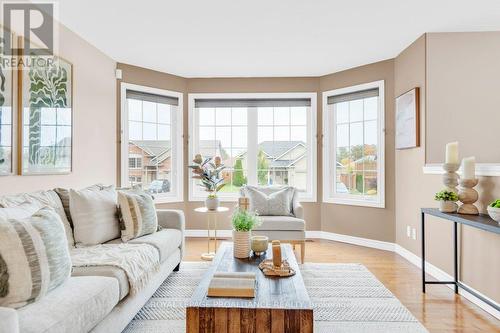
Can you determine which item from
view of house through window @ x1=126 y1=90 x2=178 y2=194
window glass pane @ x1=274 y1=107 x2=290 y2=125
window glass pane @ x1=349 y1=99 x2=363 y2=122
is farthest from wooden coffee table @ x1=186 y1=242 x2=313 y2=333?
window glass pane @ x1=274 y1=107 x2=290 y2=125

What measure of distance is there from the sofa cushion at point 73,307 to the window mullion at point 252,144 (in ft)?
11.1

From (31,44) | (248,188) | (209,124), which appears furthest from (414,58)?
(31,44)

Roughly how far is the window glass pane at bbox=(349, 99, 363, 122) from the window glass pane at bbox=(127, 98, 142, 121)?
3073mm

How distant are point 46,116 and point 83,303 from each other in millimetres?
2114

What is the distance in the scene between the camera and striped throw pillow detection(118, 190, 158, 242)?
2816mm

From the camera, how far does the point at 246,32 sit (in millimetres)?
3500

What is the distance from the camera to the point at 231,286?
6.07 feet

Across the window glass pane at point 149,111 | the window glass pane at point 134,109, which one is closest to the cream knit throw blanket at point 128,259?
the window glass pane at point 134,109

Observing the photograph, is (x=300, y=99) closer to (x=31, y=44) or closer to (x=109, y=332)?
(x=31, y=44)

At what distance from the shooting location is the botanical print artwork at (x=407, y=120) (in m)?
3.70

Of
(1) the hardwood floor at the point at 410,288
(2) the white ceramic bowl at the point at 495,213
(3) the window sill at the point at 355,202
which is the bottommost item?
(1) the hardwood floor at the point at 410,288

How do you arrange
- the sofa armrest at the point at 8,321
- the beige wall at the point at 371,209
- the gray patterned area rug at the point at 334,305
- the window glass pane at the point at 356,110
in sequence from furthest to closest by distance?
the window glass pane at the point at 356,110
the beige wall at the point at 371,209
the gray patterned area rug at the point at 334,305
the sofa armrest at the point at 8,321

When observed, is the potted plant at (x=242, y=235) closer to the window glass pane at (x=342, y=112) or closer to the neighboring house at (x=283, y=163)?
the neighboring house at (x=283, y=163)

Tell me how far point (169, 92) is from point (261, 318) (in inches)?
159
